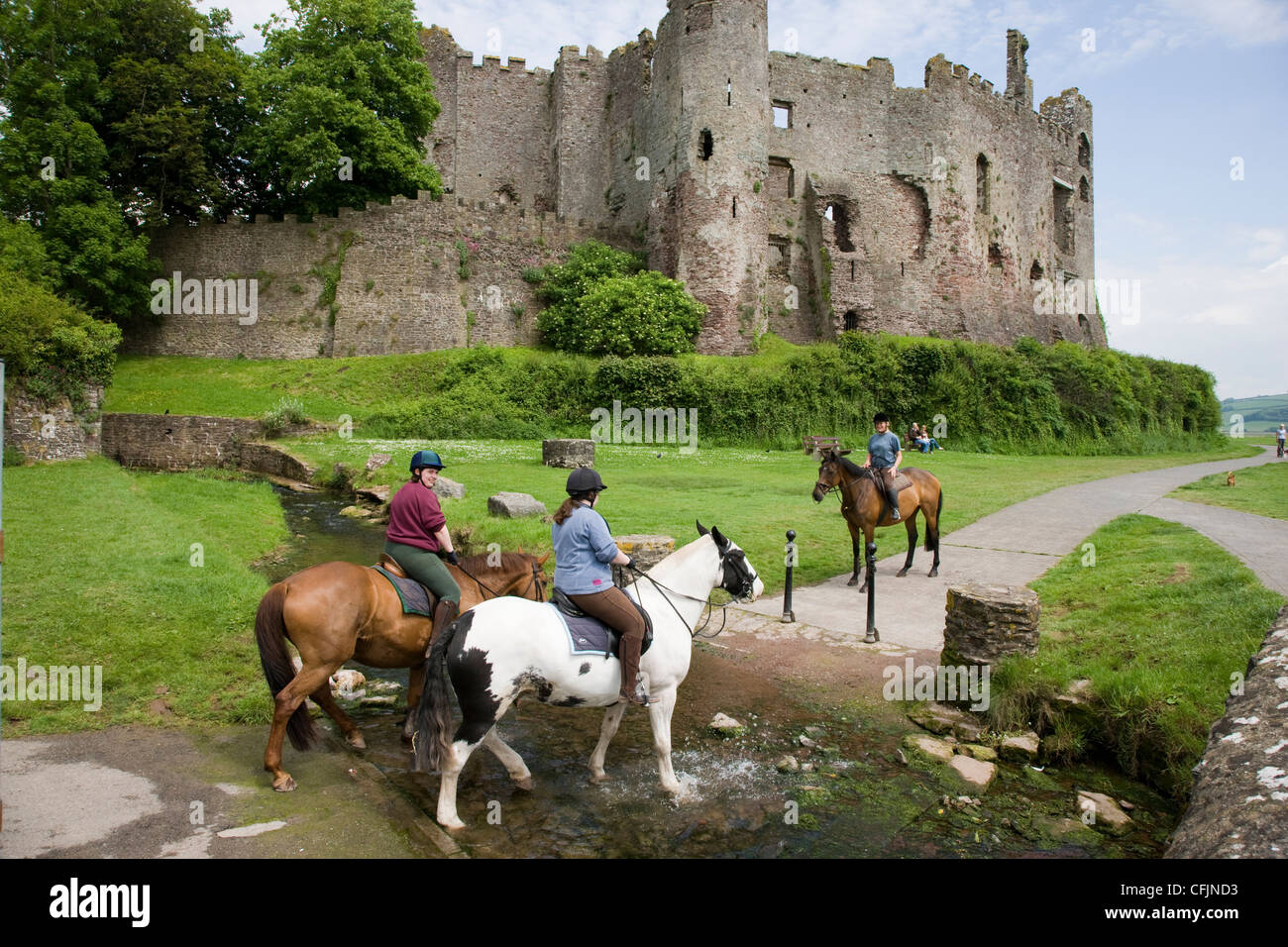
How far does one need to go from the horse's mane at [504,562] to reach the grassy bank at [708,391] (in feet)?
76.1

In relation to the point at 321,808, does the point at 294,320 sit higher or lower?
higher

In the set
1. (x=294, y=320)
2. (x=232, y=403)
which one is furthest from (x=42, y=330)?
(x=294, y=320)

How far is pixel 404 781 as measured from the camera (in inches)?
241

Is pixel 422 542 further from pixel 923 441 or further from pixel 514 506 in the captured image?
pixel 923 441

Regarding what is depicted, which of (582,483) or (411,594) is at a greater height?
(582,483)

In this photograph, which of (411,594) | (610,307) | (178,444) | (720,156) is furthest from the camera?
(720,156)

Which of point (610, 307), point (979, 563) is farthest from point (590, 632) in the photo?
point (610, 307)

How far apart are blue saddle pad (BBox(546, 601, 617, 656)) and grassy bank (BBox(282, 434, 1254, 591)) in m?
6.00

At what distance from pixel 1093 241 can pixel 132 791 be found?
210 feet

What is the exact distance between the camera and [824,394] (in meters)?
33.4

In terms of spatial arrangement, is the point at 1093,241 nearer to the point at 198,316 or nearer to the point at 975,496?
the point at 975,496

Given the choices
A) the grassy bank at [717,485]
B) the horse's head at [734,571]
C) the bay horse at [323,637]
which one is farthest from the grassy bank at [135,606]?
the grassy bank at [717,485]

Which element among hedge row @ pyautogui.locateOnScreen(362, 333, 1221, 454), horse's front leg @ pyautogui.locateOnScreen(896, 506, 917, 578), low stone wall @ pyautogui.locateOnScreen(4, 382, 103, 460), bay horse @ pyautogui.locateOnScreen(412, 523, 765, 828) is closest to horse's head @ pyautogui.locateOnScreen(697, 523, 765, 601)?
bay horse @ pyautogui.locateOnScreen(412, 523, 765, 828)

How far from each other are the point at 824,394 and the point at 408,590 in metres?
28.9
